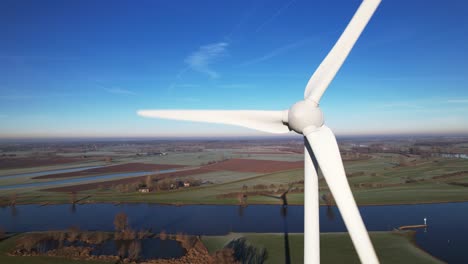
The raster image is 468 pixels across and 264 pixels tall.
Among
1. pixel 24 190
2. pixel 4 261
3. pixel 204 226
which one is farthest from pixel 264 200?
pixel 24 190

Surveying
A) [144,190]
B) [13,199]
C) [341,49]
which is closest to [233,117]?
[341,49]

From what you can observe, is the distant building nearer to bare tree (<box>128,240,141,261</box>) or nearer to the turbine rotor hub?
bare tree (<box>128,240,141,261</box>)

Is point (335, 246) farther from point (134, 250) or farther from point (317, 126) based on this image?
point (317, 126)

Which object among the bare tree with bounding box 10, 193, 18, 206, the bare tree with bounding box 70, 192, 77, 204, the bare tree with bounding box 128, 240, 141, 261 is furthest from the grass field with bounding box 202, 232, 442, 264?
the bare tree with bounding box 10, 193, 18, 206

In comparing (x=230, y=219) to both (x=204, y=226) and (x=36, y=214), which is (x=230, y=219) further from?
(x=36, y=214)

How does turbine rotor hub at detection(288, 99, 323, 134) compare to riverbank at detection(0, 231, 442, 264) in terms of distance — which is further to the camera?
riverbank at detection(0, 231, 442, 264)

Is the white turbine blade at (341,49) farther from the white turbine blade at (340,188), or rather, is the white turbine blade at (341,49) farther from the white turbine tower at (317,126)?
the white turbine blade at (340,188)
